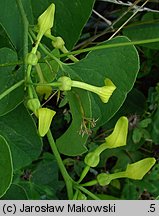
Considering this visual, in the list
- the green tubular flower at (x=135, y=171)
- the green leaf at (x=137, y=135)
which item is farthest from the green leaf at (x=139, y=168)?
the green leaf at (x=137, y=135)

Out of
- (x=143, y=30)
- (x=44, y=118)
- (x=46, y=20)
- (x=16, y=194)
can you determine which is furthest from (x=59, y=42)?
(x=143, y=30)

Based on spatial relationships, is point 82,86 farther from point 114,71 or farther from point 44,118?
point 114,71

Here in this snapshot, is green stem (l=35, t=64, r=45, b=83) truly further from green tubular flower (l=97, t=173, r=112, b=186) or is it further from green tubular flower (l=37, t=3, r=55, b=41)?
green tubular flower (l=97, t=173, r=112, b=186)

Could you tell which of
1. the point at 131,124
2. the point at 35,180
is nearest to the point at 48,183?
the point at 35,180

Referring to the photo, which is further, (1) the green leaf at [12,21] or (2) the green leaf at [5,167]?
(1) the green leaf at [12,21]

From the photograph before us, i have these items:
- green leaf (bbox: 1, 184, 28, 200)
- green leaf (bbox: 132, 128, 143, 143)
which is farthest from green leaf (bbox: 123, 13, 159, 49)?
green leaf (bbox: 1, 184, 28, 200)

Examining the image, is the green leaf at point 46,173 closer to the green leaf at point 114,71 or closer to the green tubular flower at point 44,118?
the green leaf at point 114,71
